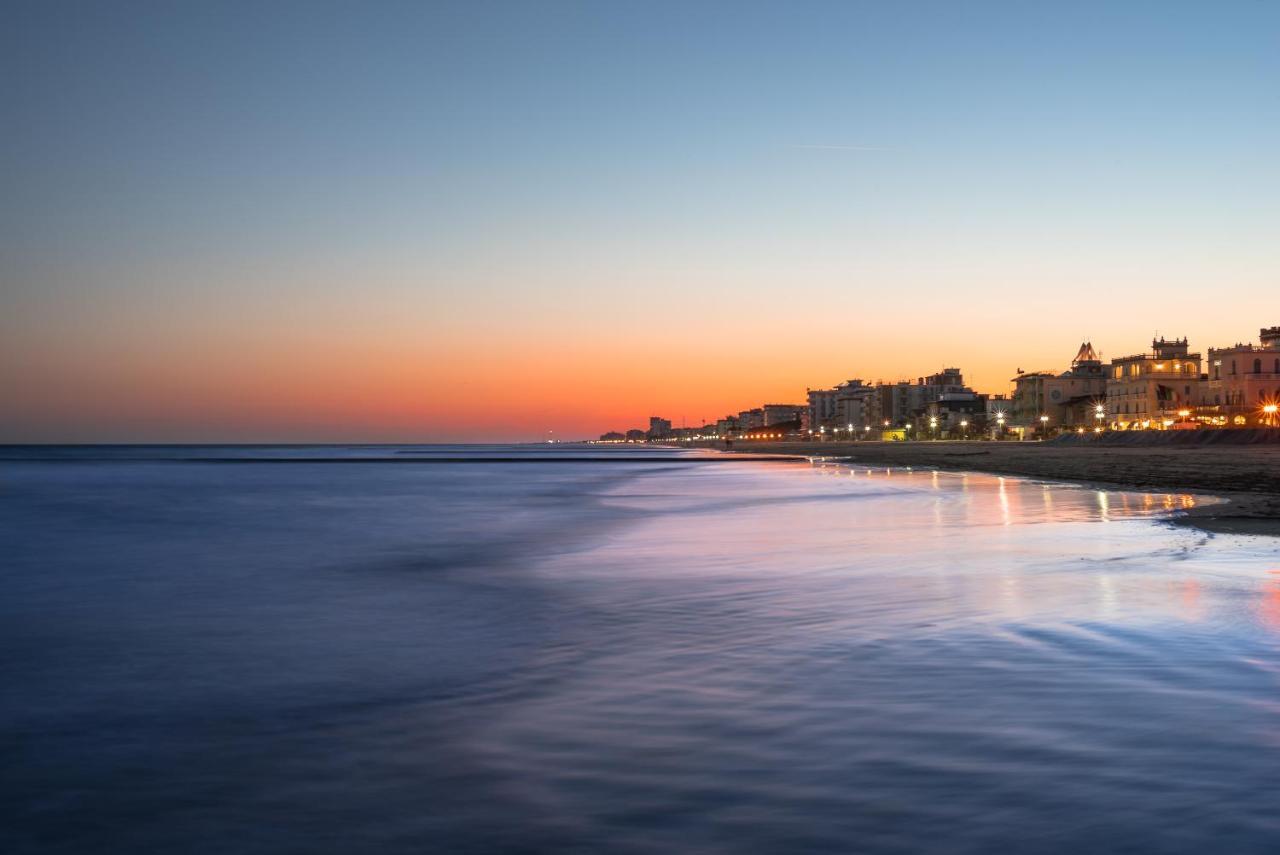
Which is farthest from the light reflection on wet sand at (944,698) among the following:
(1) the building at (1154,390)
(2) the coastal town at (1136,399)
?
(1) the building at (1154,390)

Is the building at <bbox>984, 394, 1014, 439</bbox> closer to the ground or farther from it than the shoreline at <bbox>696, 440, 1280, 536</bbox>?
farther from it

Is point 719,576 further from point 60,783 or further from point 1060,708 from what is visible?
point 60,783

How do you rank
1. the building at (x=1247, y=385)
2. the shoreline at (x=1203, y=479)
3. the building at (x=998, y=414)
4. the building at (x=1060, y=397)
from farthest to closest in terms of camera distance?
1. the building at (x=998, y=414)
2. the building at (x=1060, y=397)
3. the building at (x=1247, y=385)
4. the shoreline at (x=1203, y=479)

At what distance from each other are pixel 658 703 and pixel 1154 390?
442 ft

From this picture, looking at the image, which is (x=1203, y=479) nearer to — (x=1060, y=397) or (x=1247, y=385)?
(x=1247, y=385)

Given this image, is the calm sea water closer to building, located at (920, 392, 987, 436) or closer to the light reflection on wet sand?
the light reflection on wet sand

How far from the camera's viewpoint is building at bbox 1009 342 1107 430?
149m

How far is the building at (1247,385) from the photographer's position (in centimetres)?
10200

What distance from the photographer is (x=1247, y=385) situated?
341 ft

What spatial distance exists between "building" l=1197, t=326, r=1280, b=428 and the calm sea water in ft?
334

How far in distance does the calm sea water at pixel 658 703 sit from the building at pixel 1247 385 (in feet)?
334

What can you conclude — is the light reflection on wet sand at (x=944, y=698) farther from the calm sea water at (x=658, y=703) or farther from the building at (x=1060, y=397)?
the building at (x=1060, y=397)

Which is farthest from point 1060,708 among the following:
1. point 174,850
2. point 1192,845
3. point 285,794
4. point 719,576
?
point 719,576

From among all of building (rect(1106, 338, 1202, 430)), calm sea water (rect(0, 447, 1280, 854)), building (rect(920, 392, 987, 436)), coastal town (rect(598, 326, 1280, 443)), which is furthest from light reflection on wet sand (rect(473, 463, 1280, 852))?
building (rect(920, 392, 987, 436))
